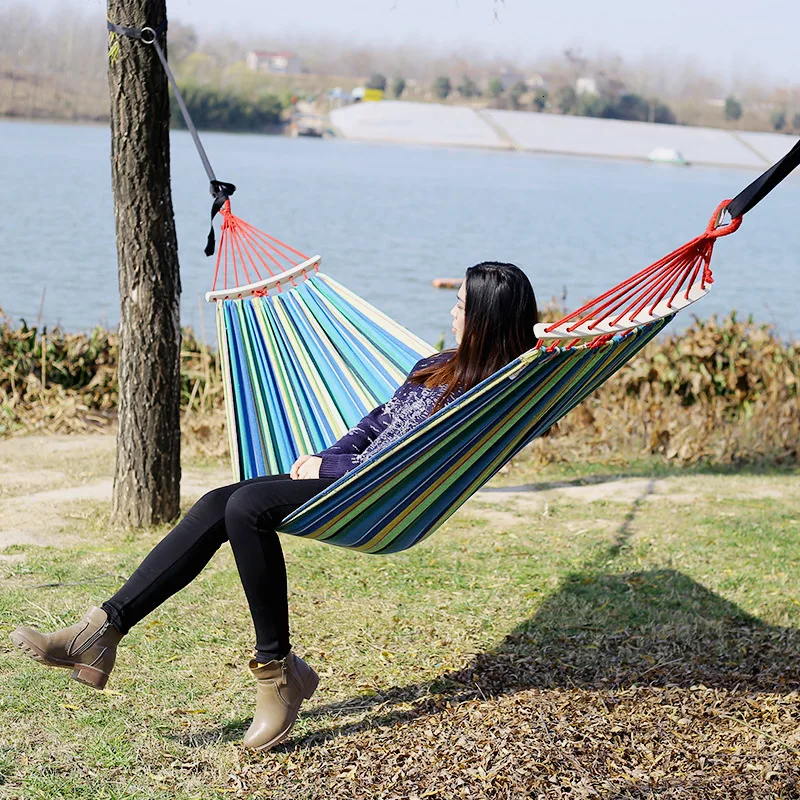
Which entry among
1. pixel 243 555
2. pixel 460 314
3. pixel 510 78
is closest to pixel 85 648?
pixel 243 555

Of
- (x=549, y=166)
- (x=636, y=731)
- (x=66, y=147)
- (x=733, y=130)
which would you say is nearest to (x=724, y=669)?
(x=636, y=731)

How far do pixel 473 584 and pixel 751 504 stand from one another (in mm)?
1596

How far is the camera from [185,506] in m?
3.82

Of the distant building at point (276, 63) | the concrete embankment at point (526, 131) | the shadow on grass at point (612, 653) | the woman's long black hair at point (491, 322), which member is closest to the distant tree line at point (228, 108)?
the distant building at point (276, 63)

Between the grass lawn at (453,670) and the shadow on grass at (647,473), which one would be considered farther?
the shadow on grass at (647,473)

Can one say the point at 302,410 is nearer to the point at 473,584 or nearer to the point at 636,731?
the point at 473,584

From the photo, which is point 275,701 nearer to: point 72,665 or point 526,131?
point 72,665

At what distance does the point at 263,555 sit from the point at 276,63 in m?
34.7

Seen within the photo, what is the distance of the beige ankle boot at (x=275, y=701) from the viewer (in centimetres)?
204

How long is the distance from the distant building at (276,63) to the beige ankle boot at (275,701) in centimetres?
3355

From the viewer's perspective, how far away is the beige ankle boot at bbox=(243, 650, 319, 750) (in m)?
2.04

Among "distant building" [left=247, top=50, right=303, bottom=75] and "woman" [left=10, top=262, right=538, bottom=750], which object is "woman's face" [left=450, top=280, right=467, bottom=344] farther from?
"distant building" [left=247, top=50, right=303, bottom=75]

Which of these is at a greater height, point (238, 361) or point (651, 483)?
point (238, 361)

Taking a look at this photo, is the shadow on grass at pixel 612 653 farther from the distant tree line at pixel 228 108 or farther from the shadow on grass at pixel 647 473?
the distant tree line at pixel 228 108
